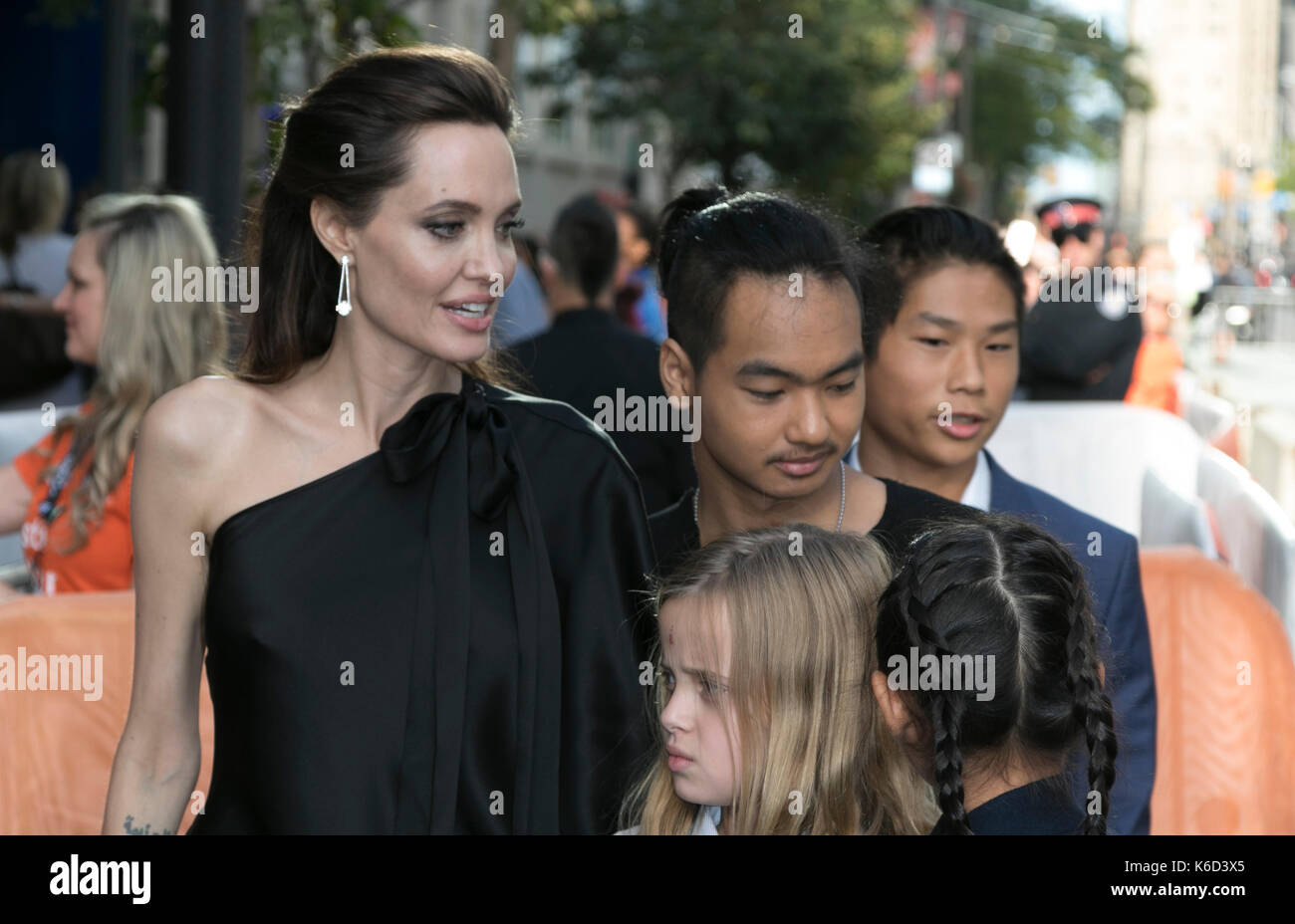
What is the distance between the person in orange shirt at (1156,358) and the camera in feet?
28.7

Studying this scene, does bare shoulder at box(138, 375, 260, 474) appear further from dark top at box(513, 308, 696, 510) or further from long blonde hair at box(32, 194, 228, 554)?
dark top at box(513, 308, 696, 510)

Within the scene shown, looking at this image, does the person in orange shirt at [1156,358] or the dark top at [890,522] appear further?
the person in orange shirt at [1156,358]

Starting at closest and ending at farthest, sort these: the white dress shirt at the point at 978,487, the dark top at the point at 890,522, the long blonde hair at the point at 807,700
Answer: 1. the long blonde hair at the point at 807,700
2. the dark top at the point at 890,522
3. the white dress shirt at the point at 978,487

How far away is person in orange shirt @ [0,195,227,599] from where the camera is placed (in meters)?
4.36

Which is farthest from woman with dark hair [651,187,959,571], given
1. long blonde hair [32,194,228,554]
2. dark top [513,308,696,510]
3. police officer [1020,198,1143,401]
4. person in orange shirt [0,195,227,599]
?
police officer [1020,198,1143,401]

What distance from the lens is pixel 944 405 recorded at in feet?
11.6

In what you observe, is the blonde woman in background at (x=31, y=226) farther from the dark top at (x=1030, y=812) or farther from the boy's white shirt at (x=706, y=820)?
the dark top at (x=1030, y=812)

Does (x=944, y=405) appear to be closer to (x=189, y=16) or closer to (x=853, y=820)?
(x=853, y=820)

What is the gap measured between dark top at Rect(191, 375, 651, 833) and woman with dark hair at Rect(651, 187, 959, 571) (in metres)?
0.39

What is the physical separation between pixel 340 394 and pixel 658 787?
819 millimetres

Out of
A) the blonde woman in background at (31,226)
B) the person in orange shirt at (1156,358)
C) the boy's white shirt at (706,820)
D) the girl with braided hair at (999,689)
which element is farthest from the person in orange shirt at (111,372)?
the person in orange shirt at (1156,358)

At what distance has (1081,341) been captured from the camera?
26.2 feet

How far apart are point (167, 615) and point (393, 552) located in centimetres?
38
